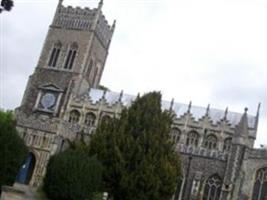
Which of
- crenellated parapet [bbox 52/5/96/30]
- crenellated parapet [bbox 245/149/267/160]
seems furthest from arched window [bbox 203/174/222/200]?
crenellated parapet [bbox 52/5/96/30]

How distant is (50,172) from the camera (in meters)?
32.0

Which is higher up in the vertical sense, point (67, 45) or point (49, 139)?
point (67, 45)

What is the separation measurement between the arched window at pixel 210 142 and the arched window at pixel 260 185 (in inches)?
282

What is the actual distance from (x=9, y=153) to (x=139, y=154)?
32.6 feet

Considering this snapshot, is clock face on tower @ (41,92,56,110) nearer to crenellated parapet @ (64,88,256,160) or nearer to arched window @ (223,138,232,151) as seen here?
crenellated parapet @ (64,88,256,160)

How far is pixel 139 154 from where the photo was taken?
35.2 metres

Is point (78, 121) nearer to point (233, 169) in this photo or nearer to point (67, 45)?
point (67, 45)

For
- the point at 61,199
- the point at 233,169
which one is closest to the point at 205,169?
the point at 233,169

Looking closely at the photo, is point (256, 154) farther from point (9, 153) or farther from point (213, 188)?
point (9, 153)

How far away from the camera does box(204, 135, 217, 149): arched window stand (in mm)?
49422

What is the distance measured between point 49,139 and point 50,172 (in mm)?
13265

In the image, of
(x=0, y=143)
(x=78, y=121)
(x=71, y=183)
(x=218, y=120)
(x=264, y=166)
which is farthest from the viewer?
(x=78, y=121)

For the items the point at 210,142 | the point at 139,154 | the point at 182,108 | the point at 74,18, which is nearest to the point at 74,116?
the point at 182,108

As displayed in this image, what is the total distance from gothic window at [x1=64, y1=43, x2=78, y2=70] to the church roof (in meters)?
3.56
